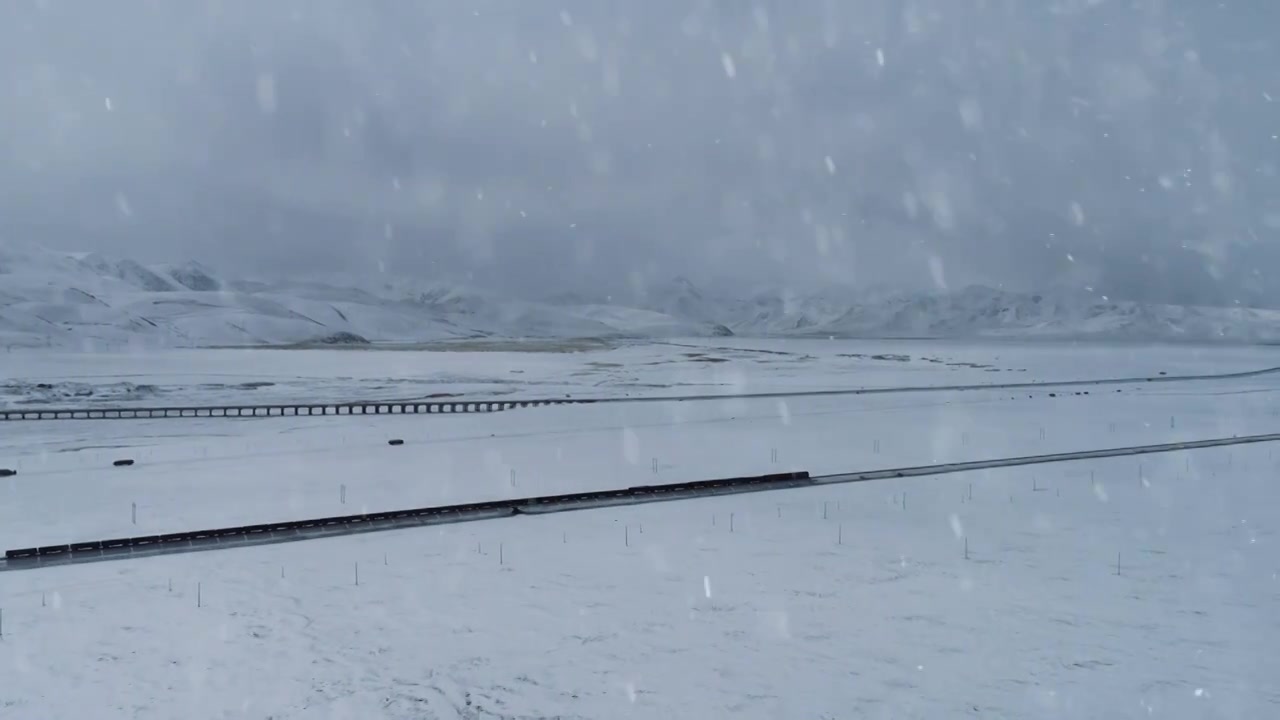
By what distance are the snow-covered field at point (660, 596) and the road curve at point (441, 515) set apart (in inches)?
38.7

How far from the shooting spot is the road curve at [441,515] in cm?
2138

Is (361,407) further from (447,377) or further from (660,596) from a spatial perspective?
(660,596)

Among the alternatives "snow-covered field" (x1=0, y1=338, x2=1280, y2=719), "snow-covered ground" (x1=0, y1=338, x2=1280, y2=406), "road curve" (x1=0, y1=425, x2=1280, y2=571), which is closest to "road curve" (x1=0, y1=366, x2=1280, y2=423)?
"snow-covered ground" (x1=0, y1=338, x2=1280, y2=406)

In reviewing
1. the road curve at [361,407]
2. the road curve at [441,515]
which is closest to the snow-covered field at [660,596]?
the road curve at [441,515]

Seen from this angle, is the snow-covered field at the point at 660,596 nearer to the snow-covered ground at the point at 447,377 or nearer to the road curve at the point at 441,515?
the road curve at the point at 441,515

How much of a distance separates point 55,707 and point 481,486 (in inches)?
754

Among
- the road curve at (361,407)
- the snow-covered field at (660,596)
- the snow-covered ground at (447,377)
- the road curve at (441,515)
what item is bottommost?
the snow-covered field at (660,596)

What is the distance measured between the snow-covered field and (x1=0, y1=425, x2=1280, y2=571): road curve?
3.22ft

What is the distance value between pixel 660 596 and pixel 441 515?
10.0 metres

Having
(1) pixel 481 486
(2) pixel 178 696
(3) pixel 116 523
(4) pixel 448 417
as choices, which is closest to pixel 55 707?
(2) pixel 178 696

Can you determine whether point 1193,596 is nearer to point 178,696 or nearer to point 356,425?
point 178,696

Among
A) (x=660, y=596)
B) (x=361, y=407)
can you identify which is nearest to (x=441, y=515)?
(x=660, y=596)

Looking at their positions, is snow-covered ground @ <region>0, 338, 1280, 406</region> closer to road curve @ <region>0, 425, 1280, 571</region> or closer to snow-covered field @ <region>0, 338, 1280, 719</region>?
snow-covered field @ <region>0, 338, 1280, 719</region>

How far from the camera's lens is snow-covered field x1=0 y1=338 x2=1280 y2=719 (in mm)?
13547
